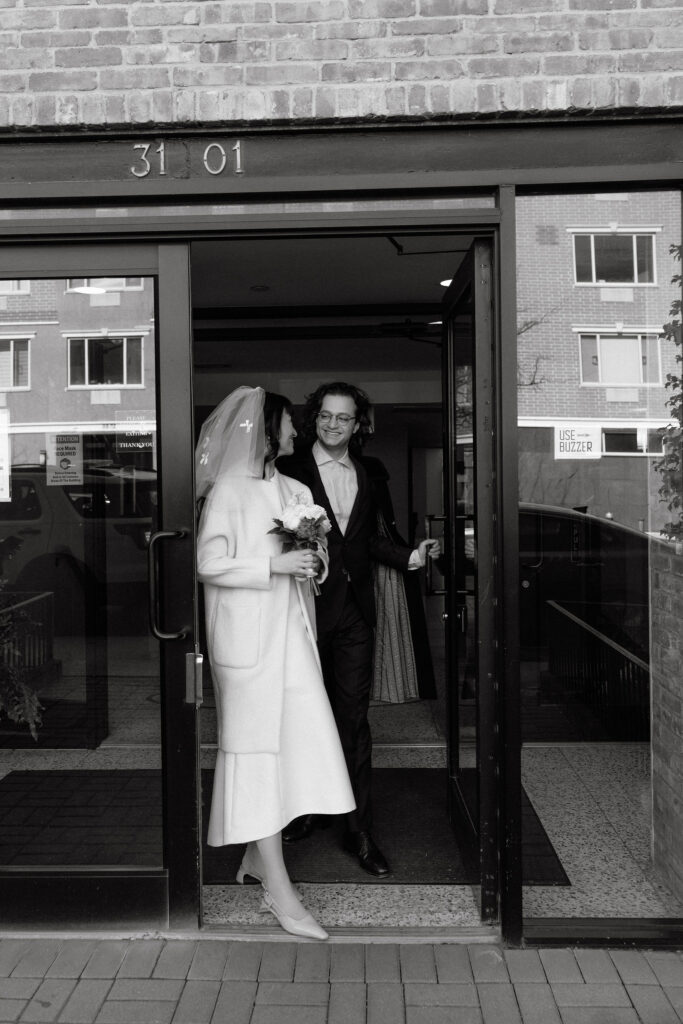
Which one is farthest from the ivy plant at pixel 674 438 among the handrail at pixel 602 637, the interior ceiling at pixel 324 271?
the interior ceiling at pixel 324 271

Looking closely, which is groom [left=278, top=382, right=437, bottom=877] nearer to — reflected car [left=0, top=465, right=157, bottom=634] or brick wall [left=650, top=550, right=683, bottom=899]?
reflected car [left=0, top=465, right=157, bottom=634]

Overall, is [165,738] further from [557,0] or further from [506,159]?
[557,0]

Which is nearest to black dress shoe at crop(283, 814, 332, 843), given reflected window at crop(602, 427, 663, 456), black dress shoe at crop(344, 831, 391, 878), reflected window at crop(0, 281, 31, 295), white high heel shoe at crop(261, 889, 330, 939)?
black dress shoe at crop(344, 831, 391, 878)

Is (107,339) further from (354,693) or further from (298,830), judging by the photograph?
(298,830)

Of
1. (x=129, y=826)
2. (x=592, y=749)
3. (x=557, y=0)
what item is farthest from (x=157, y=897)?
(x=557, y=0)

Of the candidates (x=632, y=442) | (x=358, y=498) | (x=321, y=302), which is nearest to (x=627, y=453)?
(x=632, y=442)

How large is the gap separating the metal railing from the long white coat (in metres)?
1.17

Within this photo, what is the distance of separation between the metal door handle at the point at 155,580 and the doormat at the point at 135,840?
55cm

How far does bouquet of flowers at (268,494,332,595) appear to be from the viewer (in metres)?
3.12

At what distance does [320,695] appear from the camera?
324cm

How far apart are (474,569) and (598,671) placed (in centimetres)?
92

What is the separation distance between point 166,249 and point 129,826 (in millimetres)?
2121

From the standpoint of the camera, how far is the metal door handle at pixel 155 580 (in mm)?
2988

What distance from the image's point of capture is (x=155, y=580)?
9.89ft
